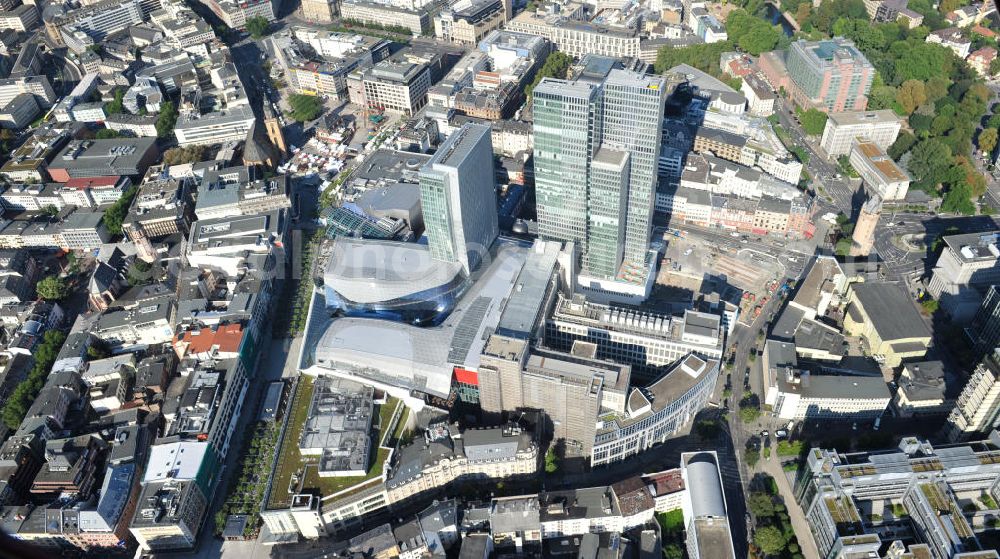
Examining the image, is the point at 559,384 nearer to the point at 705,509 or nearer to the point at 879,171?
the point at 705,509

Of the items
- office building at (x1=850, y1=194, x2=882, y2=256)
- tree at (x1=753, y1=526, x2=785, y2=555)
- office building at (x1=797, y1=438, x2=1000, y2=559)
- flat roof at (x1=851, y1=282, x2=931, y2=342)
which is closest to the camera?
office building at (x1=797, y1=438, x2=1000, y2=559)

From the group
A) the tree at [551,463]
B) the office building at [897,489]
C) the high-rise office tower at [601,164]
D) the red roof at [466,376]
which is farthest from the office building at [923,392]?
the red roof at [466,376]

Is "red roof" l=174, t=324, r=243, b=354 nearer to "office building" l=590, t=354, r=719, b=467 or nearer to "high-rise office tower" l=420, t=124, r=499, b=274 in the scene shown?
"high-rise office tower" l=420, t=124, r=499, b=274

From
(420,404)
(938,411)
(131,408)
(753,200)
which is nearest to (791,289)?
(753,200)

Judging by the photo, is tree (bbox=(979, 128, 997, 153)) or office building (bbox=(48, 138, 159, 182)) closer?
tree (bbox=(979, 128, 997, 153))

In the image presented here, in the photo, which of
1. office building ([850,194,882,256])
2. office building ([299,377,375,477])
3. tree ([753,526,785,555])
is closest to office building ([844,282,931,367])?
office building ([850,194,882,256])

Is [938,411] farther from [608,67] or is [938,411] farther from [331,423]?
[331,423]
